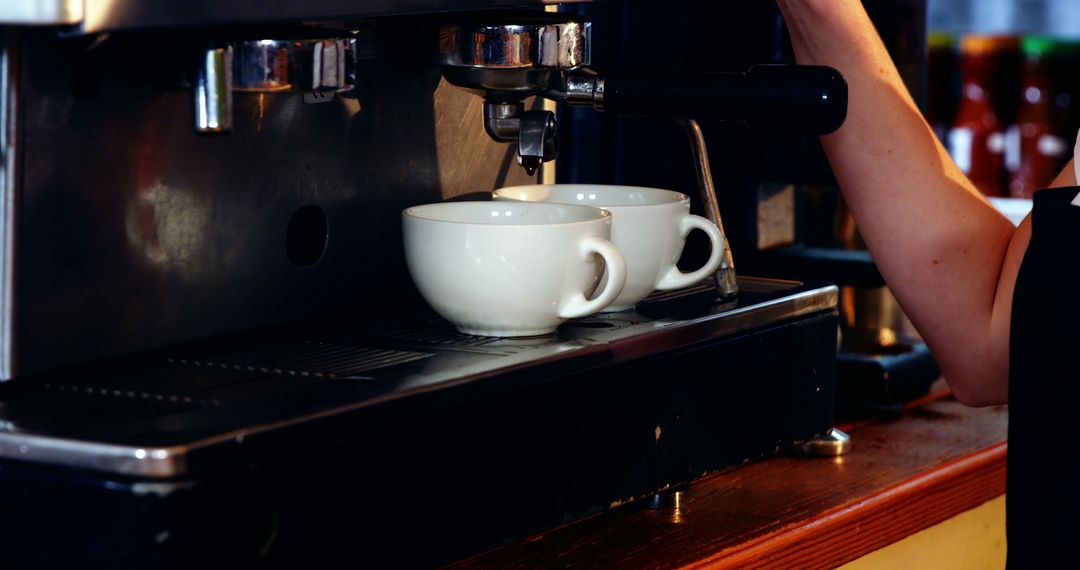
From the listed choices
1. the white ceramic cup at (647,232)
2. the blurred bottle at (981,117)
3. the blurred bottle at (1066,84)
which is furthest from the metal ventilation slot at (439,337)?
the blurred bottle at (1066,84)

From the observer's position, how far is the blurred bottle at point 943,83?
9.55ft

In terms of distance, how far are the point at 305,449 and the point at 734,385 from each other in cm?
34

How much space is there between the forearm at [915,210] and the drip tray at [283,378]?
155mm

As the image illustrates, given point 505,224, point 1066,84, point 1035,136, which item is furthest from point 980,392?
point 1066,84

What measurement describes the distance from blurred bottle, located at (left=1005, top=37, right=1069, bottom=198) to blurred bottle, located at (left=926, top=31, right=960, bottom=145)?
0.13m

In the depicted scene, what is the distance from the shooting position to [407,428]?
0.71 meters

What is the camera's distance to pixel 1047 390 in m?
0.85

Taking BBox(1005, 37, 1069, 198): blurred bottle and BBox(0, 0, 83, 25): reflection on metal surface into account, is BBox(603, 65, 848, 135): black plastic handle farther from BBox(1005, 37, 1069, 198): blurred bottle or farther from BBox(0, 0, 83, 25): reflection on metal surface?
BBox(1005, 37, 1069, 198): blurred bottle

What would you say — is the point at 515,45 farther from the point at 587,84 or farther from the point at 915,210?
the point at 915,210

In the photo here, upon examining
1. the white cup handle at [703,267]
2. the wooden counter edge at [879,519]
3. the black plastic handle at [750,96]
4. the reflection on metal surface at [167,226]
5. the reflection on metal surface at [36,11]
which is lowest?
the wooden counter edge at [879,519]

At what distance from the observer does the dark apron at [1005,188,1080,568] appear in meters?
0.84

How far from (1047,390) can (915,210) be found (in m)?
0.27

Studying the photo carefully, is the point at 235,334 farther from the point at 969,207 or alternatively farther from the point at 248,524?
the point at 969,207

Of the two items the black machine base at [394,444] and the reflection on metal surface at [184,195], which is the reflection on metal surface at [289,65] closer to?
the reflection on metal surface at [184,195]
